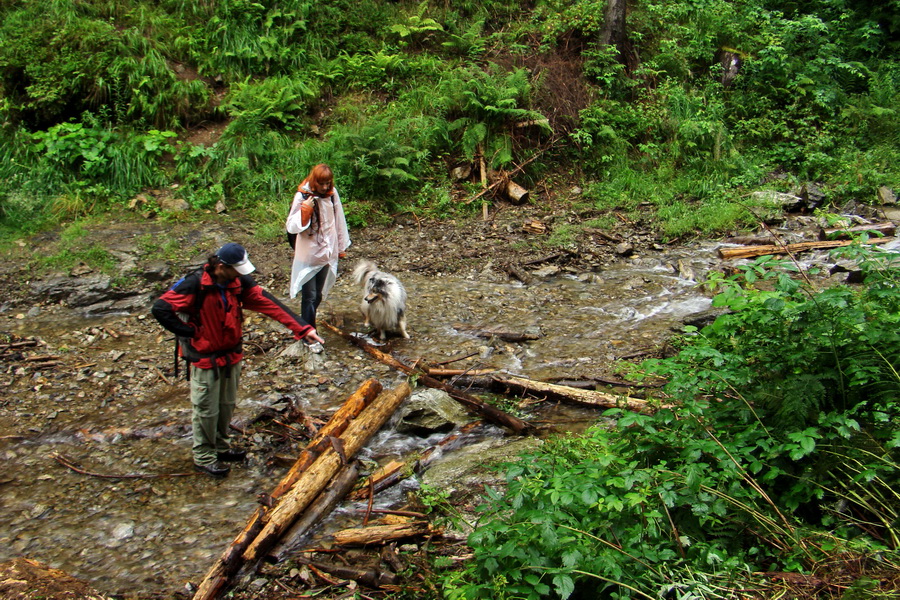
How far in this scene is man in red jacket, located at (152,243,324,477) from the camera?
485 cm

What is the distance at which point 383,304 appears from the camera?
7.85 meters

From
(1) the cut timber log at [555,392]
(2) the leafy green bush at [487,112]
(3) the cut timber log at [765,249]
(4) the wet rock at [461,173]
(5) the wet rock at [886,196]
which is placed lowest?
(1) the cut timber log at [555,392]

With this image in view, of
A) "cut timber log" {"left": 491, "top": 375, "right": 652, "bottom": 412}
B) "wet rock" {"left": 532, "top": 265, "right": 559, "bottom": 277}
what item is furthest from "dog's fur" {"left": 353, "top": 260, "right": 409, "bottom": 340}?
"wet rock" {"left": 532, "top": 265, "right": 559, "bottom": 277}

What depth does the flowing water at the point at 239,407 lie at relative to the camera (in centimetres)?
464

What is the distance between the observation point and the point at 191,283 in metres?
4.88

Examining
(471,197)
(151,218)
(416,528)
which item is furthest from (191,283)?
(471,197)

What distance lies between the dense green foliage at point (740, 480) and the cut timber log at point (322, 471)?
1679 millimetres

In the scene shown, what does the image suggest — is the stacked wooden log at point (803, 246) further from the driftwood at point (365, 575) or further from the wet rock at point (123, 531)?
the wet rock at point (123, 531)

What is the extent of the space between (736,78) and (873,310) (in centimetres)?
1410

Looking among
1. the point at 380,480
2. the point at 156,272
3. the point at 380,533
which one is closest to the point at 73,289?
the point at 156,272

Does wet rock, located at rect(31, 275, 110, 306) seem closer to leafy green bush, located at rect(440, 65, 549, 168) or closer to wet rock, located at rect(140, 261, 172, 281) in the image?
wet rock, located at rect(140, 261, 172, 281)

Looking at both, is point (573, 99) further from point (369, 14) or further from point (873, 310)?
point (873, 310)

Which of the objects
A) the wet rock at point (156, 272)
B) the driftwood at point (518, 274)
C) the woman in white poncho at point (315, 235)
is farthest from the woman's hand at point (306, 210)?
the driftwood at point (518, 274)

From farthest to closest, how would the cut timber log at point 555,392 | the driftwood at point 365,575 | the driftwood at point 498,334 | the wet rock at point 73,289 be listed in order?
1. the wet rock at point 73,289
2. the driftwood at point 498,334
3. the cut timber log at point 555,392
4. the driftwood at point 365,575
